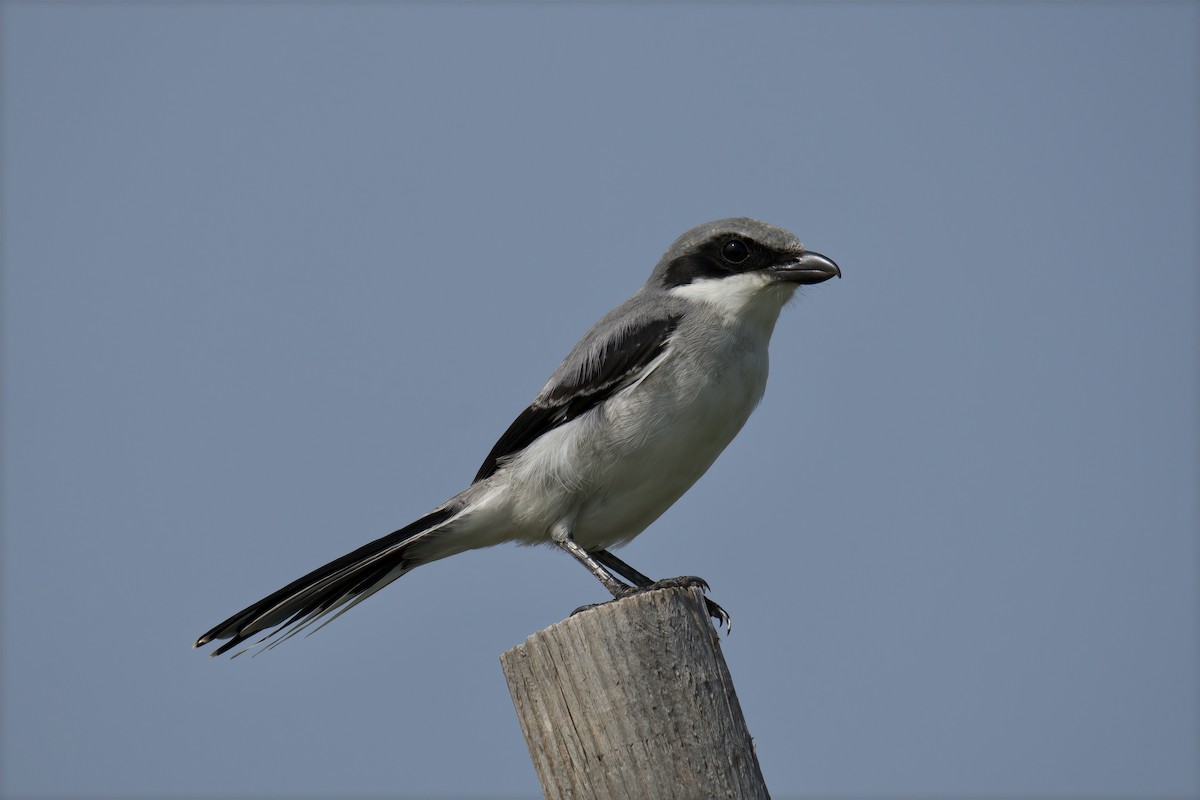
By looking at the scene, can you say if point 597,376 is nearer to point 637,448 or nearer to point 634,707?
point 637,448

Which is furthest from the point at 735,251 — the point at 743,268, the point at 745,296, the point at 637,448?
the point at 637,448

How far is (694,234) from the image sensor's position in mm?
6012

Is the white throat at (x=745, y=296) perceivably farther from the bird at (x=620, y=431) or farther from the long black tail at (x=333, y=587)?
the long black tail at (x=333, y=587)

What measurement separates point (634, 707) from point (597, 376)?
7.14 ft

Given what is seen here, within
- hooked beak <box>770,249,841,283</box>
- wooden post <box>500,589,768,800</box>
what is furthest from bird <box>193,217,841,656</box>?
wooden post <box>500,589,768,800</box>

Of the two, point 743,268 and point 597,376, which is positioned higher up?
point 743,268

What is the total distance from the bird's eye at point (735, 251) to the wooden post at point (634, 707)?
2.55 meters

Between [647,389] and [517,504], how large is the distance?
0.89 metres

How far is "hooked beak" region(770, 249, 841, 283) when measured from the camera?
5.67 m

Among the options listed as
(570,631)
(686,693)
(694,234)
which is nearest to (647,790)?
(686,693)

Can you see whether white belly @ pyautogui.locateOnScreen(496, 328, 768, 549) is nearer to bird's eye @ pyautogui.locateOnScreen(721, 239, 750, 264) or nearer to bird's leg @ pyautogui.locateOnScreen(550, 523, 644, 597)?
bird's leg @ pyautogui.locateOnScreen(550, 523, 644, 597)

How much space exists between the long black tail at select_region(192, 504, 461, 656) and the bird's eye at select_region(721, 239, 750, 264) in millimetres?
1908

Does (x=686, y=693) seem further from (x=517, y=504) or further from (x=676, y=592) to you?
(x=517, y=504)

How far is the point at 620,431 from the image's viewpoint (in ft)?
17.2
